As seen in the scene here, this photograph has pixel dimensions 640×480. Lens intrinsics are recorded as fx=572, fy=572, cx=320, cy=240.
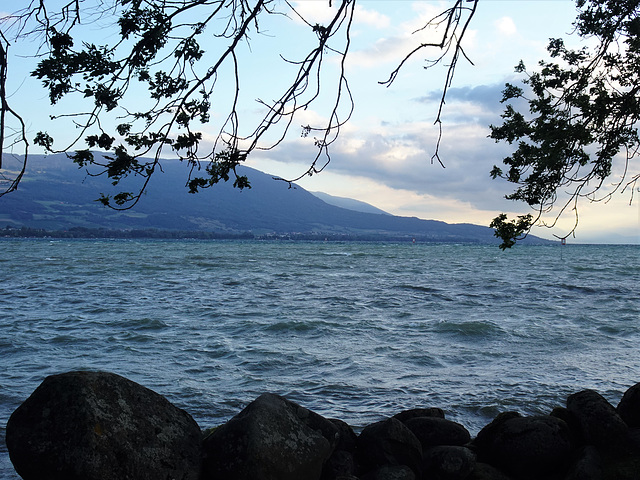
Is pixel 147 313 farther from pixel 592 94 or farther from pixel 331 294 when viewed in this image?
pixel 592 94

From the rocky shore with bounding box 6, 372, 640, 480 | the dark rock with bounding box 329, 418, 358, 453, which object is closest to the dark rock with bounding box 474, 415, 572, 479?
the rocky shore with bounding box 6, 372, 640, 480

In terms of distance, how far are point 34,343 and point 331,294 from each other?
1599cm

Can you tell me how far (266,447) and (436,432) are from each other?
2511mm

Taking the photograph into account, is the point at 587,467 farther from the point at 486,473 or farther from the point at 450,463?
the point at 450,463

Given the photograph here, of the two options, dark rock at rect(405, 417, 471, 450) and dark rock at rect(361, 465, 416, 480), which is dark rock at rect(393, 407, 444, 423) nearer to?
dark rock at rect(405, 417, 471, 450)

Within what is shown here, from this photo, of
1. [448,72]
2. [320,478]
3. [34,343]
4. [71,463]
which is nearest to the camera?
[448,72]

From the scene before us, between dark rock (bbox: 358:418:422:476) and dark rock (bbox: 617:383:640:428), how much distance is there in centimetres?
287

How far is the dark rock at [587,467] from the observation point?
19.2 ft

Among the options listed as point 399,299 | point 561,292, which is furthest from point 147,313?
point 561,292

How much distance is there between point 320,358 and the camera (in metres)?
13.2

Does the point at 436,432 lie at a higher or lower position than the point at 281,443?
lower

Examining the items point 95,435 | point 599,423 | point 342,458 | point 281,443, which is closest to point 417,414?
point 342,458

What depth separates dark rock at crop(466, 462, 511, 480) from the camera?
6211 millimetres

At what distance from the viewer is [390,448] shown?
20.9 ft
